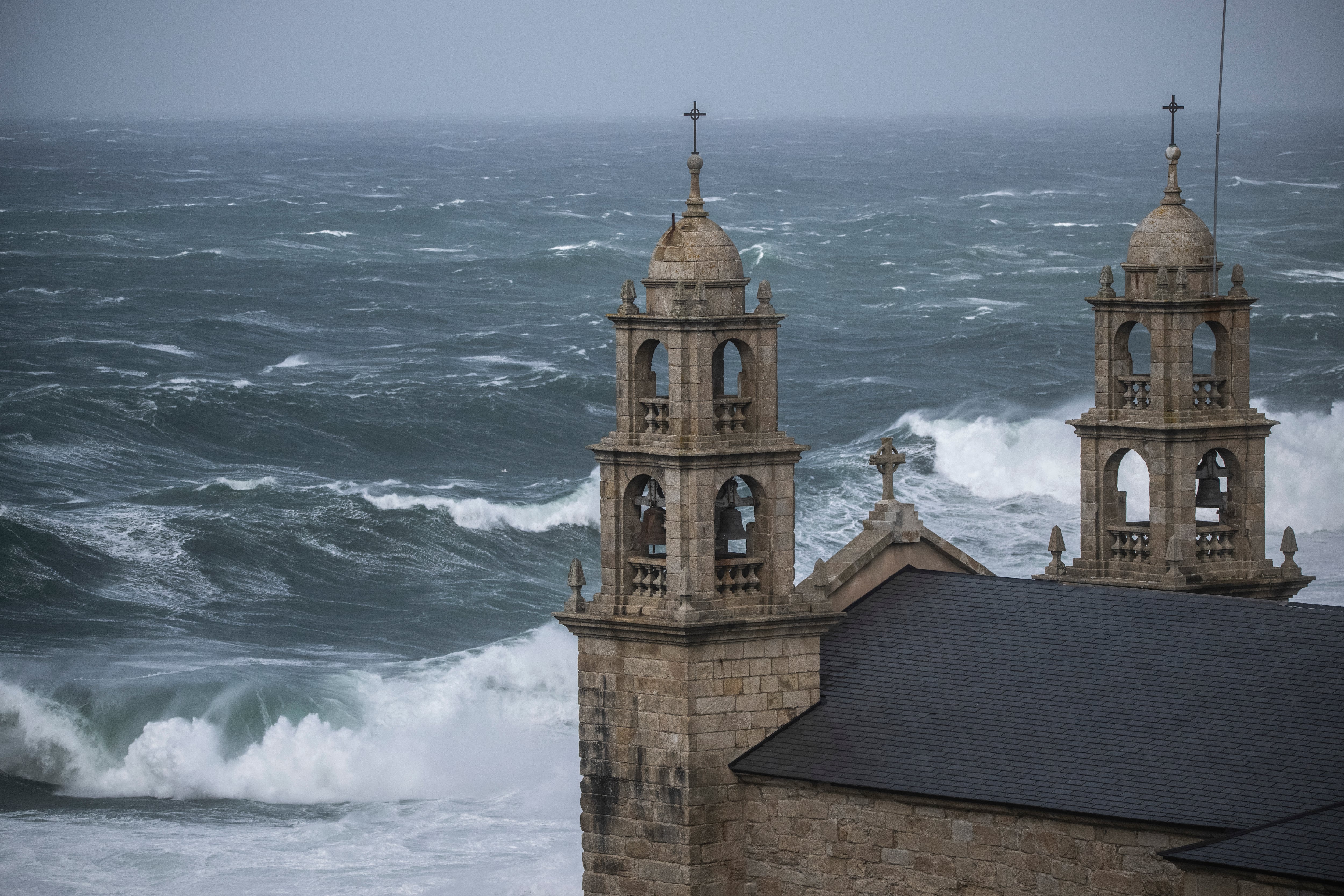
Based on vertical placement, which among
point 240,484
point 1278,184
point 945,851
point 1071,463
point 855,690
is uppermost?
Result: point 855,690

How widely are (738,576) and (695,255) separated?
3.59 m

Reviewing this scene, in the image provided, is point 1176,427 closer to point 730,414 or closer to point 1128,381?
point 1128,381

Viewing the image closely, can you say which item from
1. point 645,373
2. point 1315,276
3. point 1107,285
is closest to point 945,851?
point 645,373

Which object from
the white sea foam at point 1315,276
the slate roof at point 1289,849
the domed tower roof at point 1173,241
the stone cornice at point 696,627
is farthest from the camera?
the white sea foam at point 1315,276

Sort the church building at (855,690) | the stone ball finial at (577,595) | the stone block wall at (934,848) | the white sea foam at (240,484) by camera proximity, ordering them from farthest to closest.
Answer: the white sea foam at (240,484) → the stone ball finial at (577,595) → the church building at (855,690) → the stone block wall at (934,848)

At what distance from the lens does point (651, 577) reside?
3031 centimetres

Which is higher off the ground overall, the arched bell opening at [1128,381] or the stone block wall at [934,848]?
the arched bell opening at [1128,381]

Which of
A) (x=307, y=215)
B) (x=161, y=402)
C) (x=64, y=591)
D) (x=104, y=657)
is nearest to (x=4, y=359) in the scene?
(x=161, y=402)

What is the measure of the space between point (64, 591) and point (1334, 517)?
31.3 metres

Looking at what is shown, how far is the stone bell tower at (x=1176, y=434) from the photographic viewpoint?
34531 mm

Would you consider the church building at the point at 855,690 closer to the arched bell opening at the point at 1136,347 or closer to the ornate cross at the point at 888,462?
the ornate cross at the point at 888,462

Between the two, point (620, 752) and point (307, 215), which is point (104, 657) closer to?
point (620, 752)

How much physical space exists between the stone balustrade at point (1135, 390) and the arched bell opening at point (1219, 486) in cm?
105

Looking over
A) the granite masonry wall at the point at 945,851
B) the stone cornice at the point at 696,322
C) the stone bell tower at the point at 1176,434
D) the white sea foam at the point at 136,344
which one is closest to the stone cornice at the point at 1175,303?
the stone bell tower at the point at 1176,434
